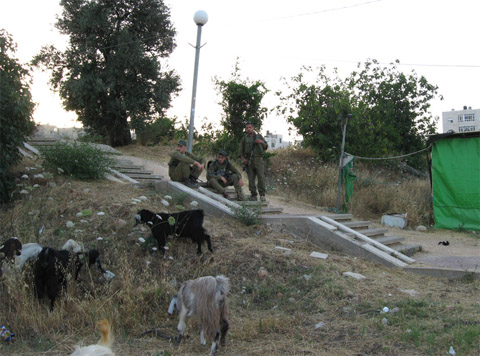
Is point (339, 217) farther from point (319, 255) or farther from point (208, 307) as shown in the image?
point (208, 307)

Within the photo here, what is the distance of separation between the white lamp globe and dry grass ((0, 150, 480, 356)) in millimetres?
5428

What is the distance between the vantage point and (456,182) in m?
13.0

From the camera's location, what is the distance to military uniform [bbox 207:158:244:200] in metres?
10.3

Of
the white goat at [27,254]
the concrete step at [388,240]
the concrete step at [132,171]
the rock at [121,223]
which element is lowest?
the concrete step at [388,240]

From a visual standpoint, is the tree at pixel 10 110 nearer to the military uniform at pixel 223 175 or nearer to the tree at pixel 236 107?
the military uniform at pixel 223 175

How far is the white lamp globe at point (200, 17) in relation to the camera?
11.2m

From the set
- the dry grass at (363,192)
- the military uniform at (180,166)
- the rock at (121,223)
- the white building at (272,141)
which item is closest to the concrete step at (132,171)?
the military uniform at (180,166)

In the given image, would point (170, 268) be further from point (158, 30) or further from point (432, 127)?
point (432, 127)

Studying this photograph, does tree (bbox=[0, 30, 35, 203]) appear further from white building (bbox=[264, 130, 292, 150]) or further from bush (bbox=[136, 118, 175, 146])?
white building (bbox=[264, 130, 292, 150])

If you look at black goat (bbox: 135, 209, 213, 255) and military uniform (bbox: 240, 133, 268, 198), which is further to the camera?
military uniform (bbox: 240, 133, 268, 198)

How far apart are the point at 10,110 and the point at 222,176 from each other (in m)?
4.75

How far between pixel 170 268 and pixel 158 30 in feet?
50.7

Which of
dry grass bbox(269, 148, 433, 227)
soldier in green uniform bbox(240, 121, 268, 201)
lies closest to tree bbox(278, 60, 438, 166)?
dry grass bbox(269, 148, 433, 227)

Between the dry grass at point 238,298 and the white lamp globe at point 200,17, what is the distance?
5.43 metres
